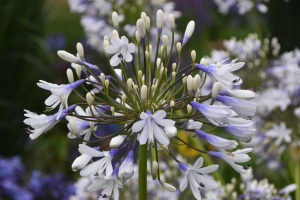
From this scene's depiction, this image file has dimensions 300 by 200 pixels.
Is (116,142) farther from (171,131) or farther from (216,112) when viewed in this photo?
(216,112)

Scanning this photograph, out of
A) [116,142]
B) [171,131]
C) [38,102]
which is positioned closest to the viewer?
[171,131]

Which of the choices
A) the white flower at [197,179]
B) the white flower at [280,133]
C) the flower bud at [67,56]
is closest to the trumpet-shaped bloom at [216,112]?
the white flower at [197,179]

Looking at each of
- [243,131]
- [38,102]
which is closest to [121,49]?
[243,131]

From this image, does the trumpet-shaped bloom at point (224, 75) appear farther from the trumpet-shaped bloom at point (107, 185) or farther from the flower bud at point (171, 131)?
the trumpet-shaped bloom at point (107, 185)

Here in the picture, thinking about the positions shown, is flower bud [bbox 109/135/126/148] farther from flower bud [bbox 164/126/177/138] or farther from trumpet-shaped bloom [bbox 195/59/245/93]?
trumpet-shaped bloom [bbox 195/59/245/93]

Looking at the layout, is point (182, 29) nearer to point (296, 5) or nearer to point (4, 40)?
point (296, 5)


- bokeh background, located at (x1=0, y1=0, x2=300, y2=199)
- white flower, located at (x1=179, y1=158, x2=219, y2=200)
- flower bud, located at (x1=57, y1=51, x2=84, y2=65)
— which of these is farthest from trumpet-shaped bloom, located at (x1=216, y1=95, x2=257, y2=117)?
bokeh background, located at (x1=0, y1=0, x2=300, y2=199)
